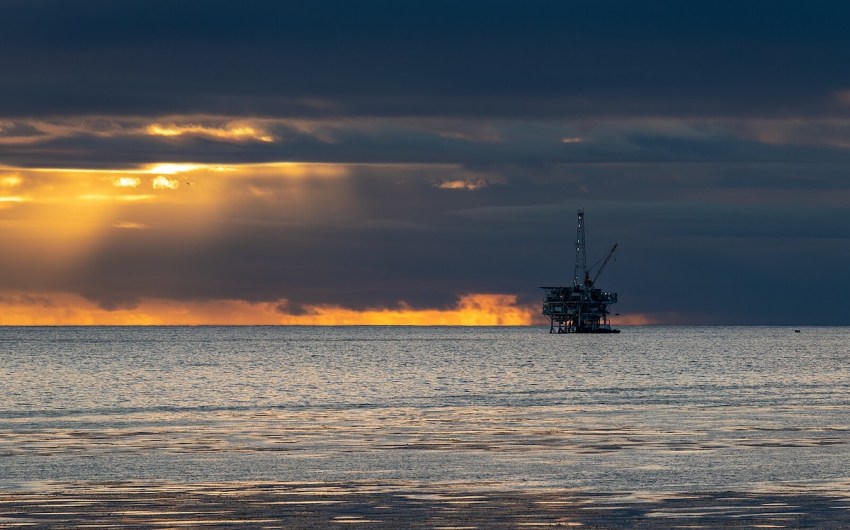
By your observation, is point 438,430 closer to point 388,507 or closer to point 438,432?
point 438,432

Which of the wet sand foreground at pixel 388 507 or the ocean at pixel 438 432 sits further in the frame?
the ocean at pixel 438 432

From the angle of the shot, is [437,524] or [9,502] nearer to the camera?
[437,524]

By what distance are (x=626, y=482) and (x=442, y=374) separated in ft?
337

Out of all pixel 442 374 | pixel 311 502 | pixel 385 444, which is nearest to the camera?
pixel 311 502

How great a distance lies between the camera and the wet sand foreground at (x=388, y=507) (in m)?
31.3

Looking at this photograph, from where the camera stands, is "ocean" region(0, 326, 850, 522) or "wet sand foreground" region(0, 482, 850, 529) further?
"ocean" region(0, 326, 850, 522)

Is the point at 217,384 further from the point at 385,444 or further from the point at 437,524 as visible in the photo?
the point at 437,524

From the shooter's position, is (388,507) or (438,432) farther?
(438,432)

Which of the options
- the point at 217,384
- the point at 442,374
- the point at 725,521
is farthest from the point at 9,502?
the point at 442,374

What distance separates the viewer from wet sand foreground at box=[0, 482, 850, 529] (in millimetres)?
31344

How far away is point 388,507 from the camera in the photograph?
113 ft

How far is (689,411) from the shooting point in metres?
76.2

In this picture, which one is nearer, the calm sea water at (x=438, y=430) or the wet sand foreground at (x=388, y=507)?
the wet sand foreground at (x=388, y=507)

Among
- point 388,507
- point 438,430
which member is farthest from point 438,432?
point 388,507
